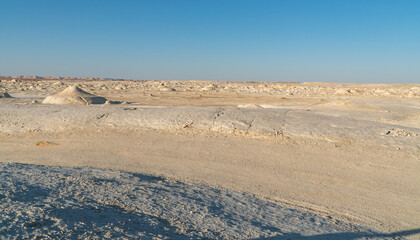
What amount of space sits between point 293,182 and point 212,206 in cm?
251

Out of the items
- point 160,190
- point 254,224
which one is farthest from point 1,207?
point 254,224

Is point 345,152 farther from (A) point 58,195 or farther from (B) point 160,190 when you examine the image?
(A) point 58,195

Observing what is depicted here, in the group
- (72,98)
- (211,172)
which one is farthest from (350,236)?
(72,98)

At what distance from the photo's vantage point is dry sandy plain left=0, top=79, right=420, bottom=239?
364 cm

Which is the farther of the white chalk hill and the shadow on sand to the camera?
the white chalk hill

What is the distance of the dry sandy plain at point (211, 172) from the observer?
3639 mm

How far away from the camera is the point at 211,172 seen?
262 inches

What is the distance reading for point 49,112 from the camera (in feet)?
35.6

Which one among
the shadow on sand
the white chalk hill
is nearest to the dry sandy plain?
the shadow on sand

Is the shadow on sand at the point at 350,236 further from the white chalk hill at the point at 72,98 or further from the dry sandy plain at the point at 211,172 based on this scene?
the white chalk hill at the point at 72,98

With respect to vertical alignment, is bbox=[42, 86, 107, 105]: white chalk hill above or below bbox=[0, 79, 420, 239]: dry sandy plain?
above

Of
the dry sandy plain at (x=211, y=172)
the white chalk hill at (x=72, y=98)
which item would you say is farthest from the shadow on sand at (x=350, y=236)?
the white chalk hill at (x=72, y=98)

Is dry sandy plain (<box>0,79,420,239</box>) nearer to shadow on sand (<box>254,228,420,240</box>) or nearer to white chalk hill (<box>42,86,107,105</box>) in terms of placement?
shadow on sand (<box>254,228,420,240</box>)

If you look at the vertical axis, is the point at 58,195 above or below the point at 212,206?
above
